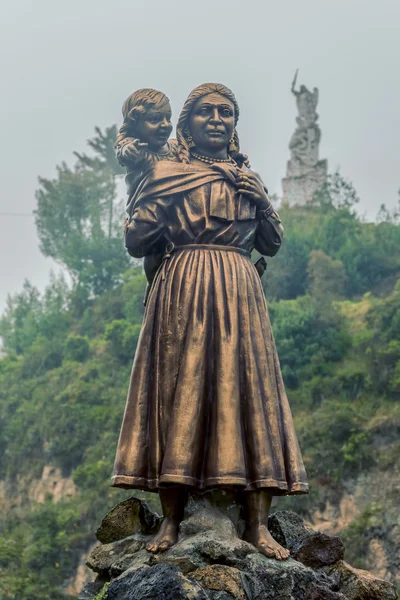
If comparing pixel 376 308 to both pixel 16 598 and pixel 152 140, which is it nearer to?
pixel 16 598

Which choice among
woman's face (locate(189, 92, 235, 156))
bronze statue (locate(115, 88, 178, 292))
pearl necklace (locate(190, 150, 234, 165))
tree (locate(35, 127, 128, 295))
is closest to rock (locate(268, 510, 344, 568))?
bronze statue (locate(115, 88, 178, 292))

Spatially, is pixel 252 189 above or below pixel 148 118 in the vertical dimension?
below

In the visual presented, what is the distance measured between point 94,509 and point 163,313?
72.2ft

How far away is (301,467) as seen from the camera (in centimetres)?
476

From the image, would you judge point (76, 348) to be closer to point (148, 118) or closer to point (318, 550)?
point (148, 118)

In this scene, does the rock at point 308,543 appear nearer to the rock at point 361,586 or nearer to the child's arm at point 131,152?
the rock at point 361,586

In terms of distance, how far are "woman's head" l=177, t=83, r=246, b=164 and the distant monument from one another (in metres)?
51.5

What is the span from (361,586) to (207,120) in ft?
9.58

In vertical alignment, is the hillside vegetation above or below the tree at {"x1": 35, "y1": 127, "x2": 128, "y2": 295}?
below

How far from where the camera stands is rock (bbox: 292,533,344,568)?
4566 mm

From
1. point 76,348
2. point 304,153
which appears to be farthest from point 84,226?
point 304,153

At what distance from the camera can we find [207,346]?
480 centimetres

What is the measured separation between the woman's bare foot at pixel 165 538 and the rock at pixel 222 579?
1.48 ft

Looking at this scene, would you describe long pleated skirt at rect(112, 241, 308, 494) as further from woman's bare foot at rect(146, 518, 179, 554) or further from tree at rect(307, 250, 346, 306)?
tree at rect(307, 250, 346, 306)
